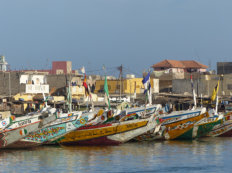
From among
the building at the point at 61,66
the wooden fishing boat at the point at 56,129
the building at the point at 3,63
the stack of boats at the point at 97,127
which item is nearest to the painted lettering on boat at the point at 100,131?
the stack of boats at the point at 97,127

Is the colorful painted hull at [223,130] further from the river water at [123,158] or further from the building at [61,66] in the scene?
the building at [61,66]

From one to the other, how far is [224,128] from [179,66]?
5102 centimetres

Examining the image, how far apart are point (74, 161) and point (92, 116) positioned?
194 inches

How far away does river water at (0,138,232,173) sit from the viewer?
83.0 feet

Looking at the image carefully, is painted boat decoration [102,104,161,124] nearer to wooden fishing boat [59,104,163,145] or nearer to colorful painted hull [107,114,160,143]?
wooden fishing boat [59,104,163,145]

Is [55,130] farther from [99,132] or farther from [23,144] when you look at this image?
[99,132]

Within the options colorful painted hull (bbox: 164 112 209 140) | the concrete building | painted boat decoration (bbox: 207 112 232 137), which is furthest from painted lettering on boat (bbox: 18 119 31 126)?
the concrete building

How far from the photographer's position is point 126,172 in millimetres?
24156

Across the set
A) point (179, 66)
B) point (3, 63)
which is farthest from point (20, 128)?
point (179, 66)

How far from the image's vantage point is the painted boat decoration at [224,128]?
41.0m

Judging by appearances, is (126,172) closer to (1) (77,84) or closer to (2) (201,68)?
(1) (77,84)

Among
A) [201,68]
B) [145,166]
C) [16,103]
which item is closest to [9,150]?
[145,166]

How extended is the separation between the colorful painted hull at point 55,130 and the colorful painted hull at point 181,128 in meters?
7.43

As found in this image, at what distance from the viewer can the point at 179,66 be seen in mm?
92250
